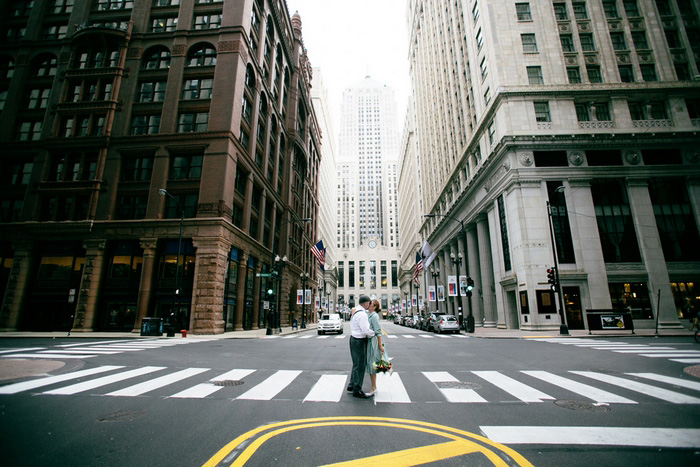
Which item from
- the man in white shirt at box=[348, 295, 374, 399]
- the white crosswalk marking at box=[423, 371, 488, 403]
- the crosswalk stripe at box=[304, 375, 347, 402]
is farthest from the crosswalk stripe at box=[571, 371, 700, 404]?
the crosswalk stripe at box=[304, 375, 347, 402]

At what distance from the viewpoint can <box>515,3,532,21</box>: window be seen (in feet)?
107

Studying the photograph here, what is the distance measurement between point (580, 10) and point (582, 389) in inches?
1601

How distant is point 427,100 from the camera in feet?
226

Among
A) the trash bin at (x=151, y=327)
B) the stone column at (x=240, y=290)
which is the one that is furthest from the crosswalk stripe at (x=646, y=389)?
the stone column at (x=240, y=290)

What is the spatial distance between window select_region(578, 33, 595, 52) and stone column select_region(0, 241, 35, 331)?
5482cm

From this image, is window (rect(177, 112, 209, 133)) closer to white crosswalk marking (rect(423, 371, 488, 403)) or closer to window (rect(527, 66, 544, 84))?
white crosswalk marking (rect(423, 371, 488, 403))

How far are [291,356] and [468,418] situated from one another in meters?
9.08

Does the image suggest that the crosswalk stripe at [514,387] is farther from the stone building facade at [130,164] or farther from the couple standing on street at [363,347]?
the stone building facade at [130,164]

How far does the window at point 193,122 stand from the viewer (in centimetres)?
3073

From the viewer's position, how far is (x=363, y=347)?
6.81 m

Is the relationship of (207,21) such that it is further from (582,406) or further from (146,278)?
(582,406)

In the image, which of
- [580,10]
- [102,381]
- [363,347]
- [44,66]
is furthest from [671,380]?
[44,66]

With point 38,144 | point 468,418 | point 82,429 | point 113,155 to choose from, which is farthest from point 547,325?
point 38,144

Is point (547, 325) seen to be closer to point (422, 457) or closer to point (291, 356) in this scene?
point (291, 356)
